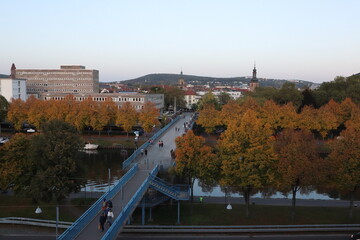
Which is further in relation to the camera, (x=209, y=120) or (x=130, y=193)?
(x=209, y=120)

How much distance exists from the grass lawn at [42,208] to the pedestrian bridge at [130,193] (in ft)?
11.9

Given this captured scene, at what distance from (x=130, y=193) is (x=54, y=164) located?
5540 mm

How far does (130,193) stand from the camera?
2166 centimetres

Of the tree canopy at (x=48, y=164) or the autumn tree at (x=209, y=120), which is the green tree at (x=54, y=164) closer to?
the tree canopy at (x=48, y=164)

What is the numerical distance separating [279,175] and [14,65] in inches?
4468

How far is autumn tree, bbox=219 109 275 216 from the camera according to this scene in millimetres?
22766

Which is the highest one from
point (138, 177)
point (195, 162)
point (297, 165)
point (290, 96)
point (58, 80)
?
point (58, 80)

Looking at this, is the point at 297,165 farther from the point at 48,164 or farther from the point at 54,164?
the point at 48,164

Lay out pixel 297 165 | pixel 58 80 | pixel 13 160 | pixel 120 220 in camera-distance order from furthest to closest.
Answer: pixel 58 80 → pixel 13 160 → pixel 297 165 → pixel 120 220

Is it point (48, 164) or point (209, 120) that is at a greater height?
point (209, 120)

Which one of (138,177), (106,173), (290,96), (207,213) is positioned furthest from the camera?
(290,96)

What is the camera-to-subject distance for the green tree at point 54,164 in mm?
21844

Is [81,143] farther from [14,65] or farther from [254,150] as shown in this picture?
[14,65]

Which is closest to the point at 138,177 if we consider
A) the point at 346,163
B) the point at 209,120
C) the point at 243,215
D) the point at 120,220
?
the point at 243,215
